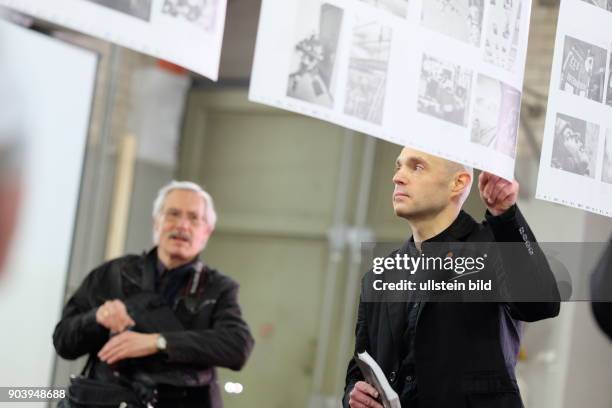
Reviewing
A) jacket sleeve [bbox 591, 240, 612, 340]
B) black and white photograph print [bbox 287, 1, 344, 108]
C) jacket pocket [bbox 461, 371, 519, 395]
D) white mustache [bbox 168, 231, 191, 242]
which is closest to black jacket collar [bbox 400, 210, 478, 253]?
jacket pocket [bbox 461, 371, 519, 395]

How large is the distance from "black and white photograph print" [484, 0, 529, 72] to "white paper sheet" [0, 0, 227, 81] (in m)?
0.77

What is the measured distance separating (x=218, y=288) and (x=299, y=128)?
12.4 ft

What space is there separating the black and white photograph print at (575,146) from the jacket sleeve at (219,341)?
1.43 meters

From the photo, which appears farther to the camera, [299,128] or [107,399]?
[299,128]

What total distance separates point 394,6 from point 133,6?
692 millimetres

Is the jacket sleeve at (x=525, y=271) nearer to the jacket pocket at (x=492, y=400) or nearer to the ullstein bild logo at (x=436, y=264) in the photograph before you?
the ullstein bild logo at (x=436, y=264)

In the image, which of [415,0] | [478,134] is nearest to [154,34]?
[415,0]

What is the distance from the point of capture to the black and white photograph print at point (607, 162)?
120 inches

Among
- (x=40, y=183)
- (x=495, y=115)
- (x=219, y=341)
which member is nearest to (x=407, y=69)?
(x=495, y=115)

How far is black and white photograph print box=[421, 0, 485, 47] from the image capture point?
2.73 meters

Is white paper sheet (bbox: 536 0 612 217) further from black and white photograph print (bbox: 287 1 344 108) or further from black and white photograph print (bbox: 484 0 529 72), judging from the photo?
black and white photograph print (bbox: 287 1 344 108)

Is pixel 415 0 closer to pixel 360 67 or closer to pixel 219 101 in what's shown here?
pixel 360 67

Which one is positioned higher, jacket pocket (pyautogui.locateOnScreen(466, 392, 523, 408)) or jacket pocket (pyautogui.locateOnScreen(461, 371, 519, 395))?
Answer: jacket pocket (pyautogui.locateOnScreen(461, 371, 519, 395))

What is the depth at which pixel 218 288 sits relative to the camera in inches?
155
